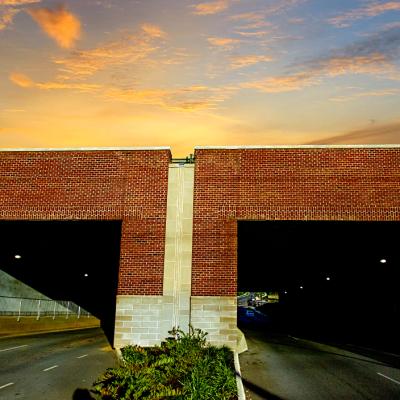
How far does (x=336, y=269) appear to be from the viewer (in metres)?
41.9

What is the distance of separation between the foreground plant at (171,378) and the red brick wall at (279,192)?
196 inches

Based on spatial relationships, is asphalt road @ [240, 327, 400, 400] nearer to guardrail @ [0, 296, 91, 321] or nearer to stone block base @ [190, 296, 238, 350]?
stone block base @ [190, 296, 238, 350]

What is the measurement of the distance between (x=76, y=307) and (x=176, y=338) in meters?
26.2

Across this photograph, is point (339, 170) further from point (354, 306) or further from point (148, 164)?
point (354, 306)

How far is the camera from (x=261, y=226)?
73.9ft

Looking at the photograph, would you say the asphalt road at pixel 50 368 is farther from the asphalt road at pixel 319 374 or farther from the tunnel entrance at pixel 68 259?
the tunnel entrance at pixel 68 259

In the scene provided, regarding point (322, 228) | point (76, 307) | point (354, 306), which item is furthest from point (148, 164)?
point (354, 306)

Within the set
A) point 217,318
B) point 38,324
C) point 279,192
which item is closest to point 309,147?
point 279,192

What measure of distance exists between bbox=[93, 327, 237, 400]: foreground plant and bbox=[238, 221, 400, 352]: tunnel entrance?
8962 millimetres

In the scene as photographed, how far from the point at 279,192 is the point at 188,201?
13.8ft

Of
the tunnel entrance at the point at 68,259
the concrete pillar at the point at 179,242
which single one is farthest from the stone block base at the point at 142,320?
the tunnel entrance at the point at 68,259

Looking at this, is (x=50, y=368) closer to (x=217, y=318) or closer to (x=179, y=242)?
(x=217, y=318)

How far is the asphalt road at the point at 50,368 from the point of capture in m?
12.0

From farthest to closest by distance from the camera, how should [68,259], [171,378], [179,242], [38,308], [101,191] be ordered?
[68,259] → [38,308] → [101,191] → [179,242] → [171,378]
